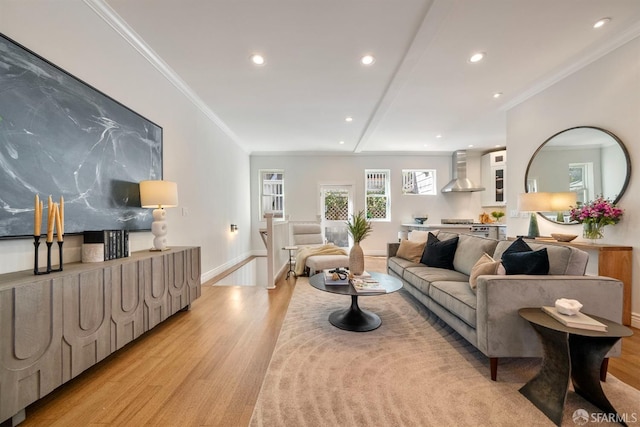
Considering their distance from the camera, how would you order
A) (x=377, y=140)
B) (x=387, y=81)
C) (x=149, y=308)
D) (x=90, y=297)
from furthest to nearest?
(x=377, y=140) → (x=387, y=81) → (x=149, y=308) → (x=90, y=297)

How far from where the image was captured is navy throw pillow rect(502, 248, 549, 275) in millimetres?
1874

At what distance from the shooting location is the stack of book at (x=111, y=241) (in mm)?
1951

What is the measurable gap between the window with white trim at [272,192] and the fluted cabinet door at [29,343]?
5594 millimetres

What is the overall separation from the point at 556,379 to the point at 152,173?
3736 millimetres

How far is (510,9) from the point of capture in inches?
83.7

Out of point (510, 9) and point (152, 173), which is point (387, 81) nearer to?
point (510, 9)

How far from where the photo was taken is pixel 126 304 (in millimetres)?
1971

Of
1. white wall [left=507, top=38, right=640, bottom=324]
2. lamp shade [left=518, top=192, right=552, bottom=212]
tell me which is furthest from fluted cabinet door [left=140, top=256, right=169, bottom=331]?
white wall [left=507, top=38, right=640, bottom=324]

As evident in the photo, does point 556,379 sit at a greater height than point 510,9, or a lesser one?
lesser

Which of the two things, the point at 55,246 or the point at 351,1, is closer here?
the point at 55,246

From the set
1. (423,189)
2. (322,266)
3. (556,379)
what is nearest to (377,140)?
(423,189)

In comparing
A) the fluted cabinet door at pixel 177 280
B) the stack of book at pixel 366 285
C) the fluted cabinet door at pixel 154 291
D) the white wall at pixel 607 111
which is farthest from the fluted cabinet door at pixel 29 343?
the white wall at pixel 607 111

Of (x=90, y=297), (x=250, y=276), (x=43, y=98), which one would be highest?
(x=43, y=98)

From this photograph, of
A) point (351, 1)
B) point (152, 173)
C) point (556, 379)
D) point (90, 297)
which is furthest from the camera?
point (152, 173)
